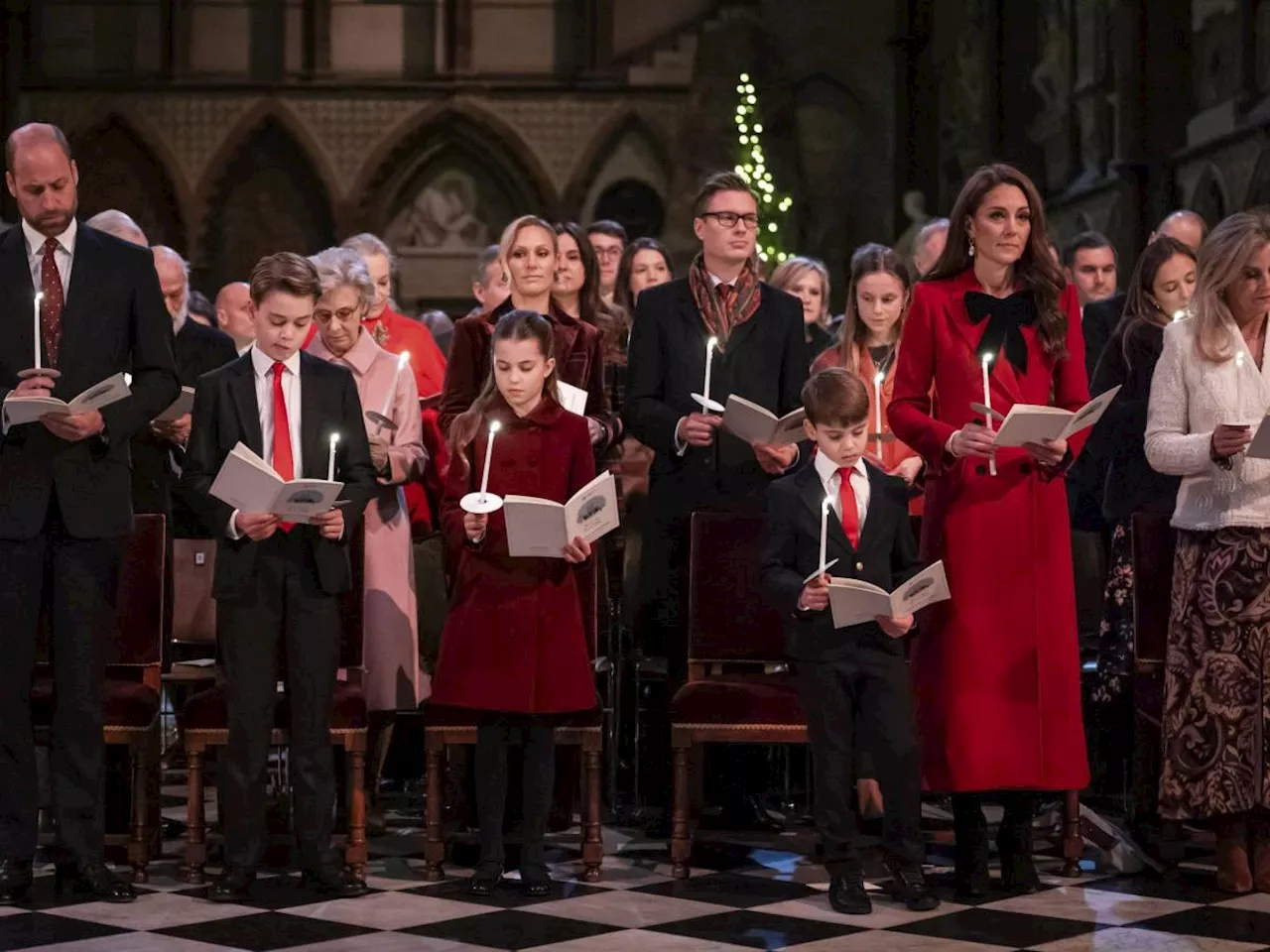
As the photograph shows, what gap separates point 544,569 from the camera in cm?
536

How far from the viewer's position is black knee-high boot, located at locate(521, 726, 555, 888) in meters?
5.18

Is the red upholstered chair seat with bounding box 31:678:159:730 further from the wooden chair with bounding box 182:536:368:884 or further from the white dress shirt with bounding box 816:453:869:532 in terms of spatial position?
the white dress shirt with bounding box 816:453:869:532

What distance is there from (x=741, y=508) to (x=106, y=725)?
6.33 ft

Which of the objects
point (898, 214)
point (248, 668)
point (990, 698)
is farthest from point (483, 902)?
point (898, 214)

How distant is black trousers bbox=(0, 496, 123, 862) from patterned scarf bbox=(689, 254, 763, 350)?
77.2 inches

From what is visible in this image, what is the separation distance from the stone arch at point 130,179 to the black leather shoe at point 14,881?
15.3 meters

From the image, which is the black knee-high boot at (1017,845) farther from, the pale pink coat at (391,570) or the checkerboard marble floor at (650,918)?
the pale pink coat at (391,570)

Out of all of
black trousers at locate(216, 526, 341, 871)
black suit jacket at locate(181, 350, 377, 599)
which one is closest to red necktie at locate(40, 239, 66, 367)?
black suit jacket at locate(181, 350, 377, 599)

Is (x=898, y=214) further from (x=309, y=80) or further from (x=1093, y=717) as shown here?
(x=1093, y=717)

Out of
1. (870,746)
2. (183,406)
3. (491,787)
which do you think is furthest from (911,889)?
(183,406)

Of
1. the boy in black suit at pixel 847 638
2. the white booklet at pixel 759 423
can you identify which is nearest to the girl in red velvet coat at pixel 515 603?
the white booklet at pixel 759 423

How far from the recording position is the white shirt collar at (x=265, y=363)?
17.1 feet

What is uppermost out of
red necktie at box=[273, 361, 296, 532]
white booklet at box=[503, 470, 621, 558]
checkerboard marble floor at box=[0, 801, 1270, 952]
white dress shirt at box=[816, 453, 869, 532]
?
red necktie at box=[273, 361, 296, 532]

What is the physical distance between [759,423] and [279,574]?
134 centimetres
